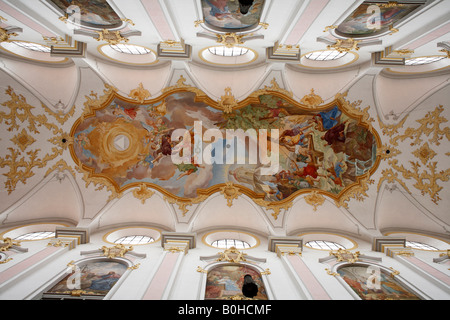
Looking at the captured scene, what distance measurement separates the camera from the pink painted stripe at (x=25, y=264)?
296 inches

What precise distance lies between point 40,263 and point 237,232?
768 cm

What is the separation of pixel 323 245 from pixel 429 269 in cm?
408

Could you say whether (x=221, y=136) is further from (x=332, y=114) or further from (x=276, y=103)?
(x=332, y=114)

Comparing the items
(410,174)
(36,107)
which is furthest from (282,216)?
(36,107)

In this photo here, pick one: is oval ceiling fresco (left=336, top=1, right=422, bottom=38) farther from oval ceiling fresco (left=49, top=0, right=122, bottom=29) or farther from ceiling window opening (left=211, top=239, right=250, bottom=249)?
ceiling window opening (left=211, top=239, right=250, bottom=249)

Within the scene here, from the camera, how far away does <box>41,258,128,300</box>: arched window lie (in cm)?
765

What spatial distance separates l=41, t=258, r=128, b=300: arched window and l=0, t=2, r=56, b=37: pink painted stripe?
7611 millimetres

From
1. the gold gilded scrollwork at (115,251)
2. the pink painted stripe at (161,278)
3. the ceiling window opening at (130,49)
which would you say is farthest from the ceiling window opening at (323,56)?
the gold gilded scrollwork at (115,251)

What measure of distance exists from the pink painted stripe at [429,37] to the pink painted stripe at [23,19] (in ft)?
38.1

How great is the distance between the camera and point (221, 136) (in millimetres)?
13414

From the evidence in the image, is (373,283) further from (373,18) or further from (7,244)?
(7,244)
